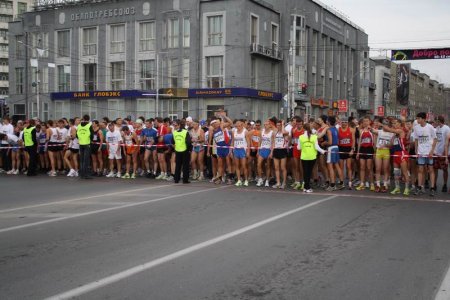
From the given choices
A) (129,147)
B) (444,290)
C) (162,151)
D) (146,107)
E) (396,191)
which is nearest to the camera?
(444,290)

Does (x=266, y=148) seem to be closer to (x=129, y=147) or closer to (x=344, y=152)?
(x=344, y=152)

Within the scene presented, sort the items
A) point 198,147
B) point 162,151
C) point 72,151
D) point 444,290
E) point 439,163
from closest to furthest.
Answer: point 444,290 → point 439,163 → point 198,147 → point 162,151 → point 72,151

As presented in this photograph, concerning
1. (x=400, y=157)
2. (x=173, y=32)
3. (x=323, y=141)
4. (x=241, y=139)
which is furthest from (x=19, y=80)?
(x=400, y=157)

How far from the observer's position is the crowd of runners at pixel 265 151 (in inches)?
547

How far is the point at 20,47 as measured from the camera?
58625 mm

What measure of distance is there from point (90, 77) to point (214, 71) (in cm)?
1472

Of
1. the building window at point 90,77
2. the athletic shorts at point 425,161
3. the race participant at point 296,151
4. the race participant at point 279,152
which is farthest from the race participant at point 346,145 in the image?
the building window at point 90,77

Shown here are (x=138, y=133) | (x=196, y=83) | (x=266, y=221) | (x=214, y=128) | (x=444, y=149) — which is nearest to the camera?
(x=266, y=221)

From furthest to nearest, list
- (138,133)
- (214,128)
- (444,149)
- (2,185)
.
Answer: (138,133) < (214,128) < (2,185) < (444,149)

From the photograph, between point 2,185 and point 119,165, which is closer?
point 2,185

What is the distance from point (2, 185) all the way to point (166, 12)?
36668 millimetres

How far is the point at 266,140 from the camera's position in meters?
15.3

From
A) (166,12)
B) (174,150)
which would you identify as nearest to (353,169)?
(174,150)

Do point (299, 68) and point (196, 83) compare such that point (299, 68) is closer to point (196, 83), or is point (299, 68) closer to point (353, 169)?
point (196, 83)
